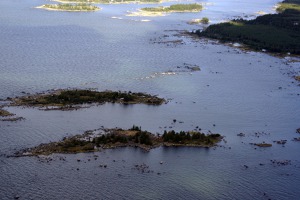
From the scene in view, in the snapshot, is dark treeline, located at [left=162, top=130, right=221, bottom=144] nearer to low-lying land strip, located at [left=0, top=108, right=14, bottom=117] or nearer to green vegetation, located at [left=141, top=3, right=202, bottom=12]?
low-lying land strip, located at [left=0, top=108, right=14, bottom=117]

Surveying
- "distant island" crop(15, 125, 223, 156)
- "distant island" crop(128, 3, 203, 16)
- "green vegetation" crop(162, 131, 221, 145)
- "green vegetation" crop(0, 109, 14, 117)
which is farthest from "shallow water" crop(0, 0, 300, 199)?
"distant island" crop(128, 3, 203, 16)

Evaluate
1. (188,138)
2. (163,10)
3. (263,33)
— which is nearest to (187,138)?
(188,138)

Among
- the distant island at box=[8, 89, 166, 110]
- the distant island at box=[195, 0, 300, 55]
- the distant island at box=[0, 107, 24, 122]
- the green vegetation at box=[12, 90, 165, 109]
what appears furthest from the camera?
the distant island at box=[195, 0, 300, 55]

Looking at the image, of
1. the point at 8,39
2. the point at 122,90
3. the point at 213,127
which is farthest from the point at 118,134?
the point at 8,39

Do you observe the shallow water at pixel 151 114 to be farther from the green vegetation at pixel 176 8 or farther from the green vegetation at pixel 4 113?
the green vegetation at pixel 176 8

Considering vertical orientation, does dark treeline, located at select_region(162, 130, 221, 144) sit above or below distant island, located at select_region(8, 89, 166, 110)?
below

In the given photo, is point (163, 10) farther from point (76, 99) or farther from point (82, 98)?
point (76, 99)
